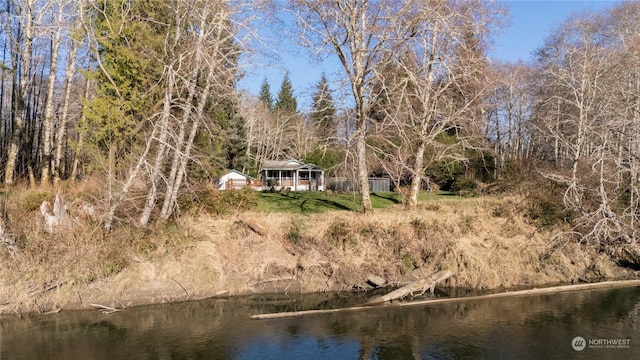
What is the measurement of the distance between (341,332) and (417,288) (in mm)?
4198

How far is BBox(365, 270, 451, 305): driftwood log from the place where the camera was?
14287 mm

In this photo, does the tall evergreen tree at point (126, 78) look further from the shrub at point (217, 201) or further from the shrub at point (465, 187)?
the shrub at point (465, 187)

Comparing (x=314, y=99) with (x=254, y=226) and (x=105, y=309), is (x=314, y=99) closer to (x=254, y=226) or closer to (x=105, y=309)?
(x=254, y=226)

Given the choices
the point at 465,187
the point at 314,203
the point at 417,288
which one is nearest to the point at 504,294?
the point at 417,288

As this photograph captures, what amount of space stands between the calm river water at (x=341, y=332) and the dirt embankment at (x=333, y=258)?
88 centimetres

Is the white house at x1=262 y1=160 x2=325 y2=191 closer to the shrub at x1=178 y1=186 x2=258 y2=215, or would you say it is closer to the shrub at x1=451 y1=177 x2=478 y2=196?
the shrub at x1=451 y1=177 x2=478 y2=196

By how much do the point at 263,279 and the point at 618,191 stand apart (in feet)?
48.3

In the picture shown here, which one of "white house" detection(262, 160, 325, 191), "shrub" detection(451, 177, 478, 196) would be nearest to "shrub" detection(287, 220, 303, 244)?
"shrub" detection(451, 177, 478, 196)

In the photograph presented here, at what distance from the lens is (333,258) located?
16562mm

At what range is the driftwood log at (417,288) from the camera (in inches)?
562

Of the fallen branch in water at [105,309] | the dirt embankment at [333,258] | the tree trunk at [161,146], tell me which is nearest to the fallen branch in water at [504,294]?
the dirt embankment at [333,258]

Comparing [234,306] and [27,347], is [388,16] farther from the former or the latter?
[27,347]

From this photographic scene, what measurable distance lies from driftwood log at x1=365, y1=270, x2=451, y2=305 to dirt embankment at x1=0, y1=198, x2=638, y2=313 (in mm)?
627

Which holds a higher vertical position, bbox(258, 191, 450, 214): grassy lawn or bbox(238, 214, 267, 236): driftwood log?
bbox(258, 191, 450, 214): grassy lawn
